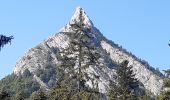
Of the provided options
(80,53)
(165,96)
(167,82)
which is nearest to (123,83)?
(80,53)

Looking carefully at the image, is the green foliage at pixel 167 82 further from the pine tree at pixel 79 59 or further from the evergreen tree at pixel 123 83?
the evergreen tree at pixel 123 83

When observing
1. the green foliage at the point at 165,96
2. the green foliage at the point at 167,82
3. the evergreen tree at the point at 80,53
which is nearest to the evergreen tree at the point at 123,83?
the evergreen tree at the point at 80,53

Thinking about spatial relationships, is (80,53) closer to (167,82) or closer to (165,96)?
(165,96)

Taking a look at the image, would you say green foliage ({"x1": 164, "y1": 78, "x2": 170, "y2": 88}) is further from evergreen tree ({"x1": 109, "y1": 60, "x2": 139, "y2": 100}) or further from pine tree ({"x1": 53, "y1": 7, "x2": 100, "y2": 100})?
evergreen tree ({"x1": 109, "y1": 60, "x2": 139, "y2": 100})

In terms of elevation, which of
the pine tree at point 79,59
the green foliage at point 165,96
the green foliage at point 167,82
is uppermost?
the pine tree at point 79,59

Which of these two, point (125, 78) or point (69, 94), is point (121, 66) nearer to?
point (125, 78)

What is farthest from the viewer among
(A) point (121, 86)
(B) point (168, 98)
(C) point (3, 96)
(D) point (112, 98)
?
(A) point (121, 86)

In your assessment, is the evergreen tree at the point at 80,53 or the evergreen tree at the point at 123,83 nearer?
the evergreen tree at the point at 80,53

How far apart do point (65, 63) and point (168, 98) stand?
12.6 meters

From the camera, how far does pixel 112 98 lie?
55531mm

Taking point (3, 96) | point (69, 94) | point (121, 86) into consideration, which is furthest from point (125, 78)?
point (3, 96)

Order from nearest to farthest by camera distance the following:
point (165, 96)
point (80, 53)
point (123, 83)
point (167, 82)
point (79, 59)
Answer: point (167, 82)
point (165, 96)
point (79, 59)
point (80, 53)
point (123, 83)

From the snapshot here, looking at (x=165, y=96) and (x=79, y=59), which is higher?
(x=79, y=59)

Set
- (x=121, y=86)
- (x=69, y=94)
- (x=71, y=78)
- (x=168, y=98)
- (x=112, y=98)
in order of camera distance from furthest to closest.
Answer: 1. (x=121, y=86)
2. (x=112, y=98)
3. (x=71, y=78)
4. (x=69, y=94)
5. (x=168, y=98)
